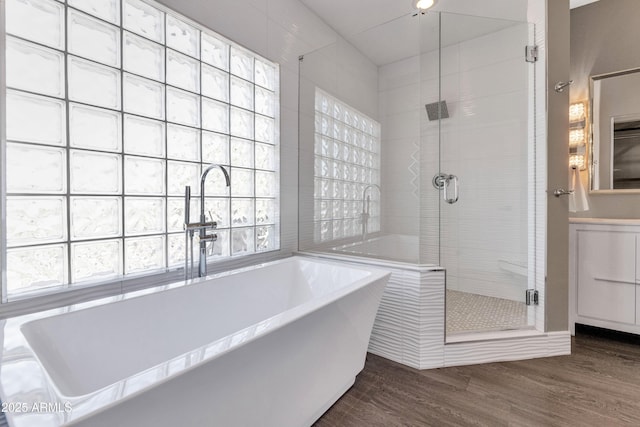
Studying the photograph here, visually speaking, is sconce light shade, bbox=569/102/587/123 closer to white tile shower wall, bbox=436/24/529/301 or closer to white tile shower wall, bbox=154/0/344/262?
white tile shower wall, bbox=436/24/529/301

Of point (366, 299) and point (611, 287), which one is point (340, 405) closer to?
point (366, 299)

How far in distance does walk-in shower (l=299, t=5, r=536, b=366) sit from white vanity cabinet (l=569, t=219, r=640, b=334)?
0.52 metres

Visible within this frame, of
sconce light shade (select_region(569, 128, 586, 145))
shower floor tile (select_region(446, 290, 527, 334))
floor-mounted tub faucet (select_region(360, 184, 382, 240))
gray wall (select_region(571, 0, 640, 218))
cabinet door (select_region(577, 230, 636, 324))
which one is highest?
gray wall (select_region(571, 0, 640, 218))

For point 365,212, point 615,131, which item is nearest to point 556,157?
point 615,131

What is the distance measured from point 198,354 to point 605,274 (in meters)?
2.83

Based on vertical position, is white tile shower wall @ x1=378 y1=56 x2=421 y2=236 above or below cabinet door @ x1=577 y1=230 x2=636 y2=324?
above

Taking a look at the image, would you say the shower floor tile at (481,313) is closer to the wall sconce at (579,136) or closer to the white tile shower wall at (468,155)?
the white tile shower wall at (468,155)

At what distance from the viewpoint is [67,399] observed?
0.64 meters

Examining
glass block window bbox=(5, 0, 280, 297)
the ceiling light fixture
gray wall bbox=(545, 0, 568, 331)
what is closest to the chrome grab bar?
gray wall bbox=(545, 0, 568, 331)

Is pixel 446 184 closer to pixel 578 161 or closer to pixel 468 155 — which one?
pixel 468 155

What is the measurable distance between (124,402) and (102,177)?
1.22 metres

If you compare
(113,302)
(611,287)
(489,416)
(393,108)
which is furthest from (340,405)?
(611,287)

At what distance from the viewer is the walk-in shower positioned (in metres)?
2.12

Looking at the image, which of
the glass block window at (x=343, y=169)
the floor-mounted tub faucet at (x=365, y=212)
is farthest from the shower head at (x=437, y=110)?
the floor-mounted tub faucet at (x=365, y=212)
